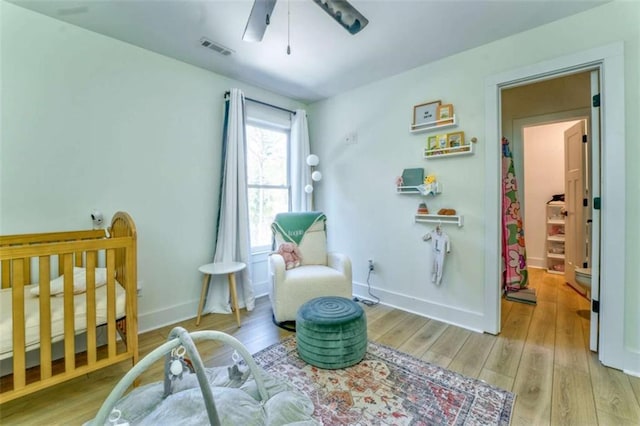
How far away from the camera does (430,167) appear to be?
265 cm

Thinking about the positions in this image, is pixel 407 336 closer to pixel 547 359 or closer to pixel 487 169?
pixel 547 359

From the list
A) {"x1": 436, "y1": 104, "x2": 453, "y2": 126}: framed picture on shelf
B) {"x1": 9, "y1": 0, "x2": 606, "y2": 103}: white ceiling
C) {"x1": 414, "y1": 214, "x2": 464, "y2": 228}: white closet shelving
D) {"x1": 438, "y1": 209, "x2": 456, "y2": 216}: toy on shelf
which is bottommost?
{"x1": 414, "y1": 214, "x2": 464, "y2": 228}: white closet shelving

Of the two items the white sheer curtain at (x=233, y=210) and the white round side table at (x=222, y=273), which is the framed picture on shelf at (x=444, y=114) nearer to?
the white sheer curtain at (x=233, y=210)

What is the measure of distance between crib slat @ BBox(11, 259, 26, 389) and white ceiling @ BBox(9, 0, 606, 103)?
67.8 inches

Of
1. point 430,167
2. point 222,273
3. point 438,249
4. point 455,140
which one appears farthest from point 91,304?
point 455,140

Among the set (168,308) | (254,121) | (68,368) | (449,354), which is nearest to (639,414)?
(449,354)

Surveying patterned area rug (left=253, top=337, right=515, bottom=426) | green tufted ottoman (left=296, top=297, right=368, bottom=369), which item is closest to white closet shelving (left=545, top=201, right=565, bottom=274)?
patterned area rug (left=253, top=337, right=515, bottom=426)

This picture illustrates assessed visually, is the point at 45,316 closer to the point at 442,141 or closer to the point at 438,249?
the point at 438,249

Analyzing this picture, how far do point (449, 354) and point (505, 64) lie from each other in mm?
2315

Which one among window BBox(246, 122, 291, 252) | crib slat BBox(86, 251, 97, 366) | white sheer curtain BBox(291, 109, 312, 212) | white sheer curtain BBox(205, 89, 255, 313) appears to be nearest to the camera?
crib slat BBox(86, 251, 97, 366)

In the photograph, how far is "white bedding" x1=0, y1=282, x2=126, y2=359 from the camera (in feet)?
4.41

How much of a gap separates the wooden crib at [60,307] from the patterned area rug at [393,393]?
3.16ft

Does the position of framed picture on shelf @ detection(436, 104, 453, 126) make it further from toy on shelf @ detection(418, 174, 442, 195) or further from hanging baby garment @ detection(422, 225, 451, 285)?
hanging baby garment @ detection(422, 225, 451, 285)

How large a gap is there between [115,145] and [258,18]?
166cm
